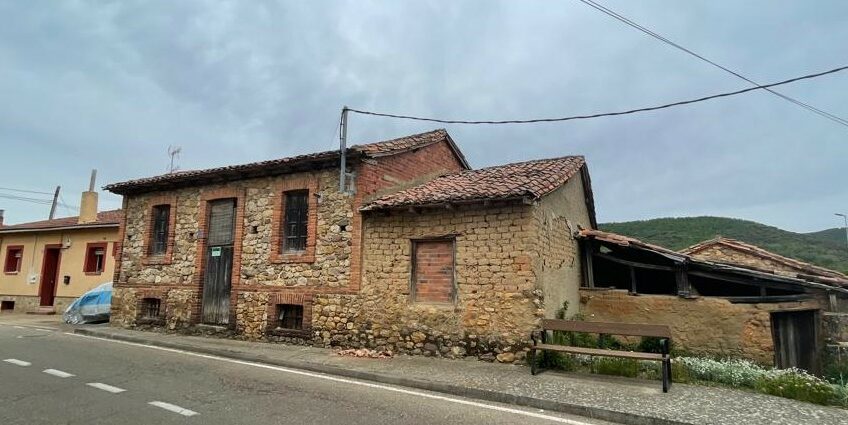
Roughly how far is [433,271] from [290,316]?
13.0ft

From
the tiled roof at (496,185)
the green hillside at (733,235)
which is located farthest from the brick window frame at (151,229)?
the green hillside at (733,235)

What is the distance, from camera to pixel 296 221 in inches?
480

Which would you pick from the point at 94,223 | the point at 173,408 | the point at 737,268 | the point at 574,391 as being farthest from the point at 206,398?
the point at 94,223

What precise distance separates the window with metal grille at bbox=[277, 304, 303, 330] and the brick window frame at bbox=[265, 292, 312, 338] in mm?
78

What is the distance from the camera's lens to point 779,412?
19.6 ft

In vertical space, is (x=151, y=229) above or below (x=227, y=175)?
below

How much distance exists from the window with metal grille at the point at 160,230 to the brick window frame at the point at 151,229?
75mm

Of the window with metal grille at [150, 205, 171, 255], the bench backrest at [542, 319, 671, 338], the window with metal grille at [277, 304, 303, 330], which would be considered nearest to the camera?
the bench backrest at [542, 319, 671, 338]

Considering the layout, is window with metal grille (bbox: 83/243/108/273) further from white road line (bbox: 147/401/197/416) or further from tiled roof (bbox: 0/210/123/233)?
white road line (bbox: 147/401/197/416)

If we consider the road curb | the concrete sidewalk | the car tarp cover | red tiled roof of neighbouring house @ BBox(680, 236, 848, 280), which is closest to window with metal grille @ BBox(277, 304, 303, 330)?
the concrete sidewalk

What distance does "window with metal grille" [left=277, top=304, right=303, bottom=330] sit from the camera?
1177cm

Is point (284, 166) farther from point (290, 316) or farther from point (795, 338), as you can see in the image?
point (795, 338)

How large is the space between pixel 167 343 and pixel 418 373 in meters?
6.91

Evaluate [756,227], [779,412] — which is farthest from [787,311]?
[756,227]
